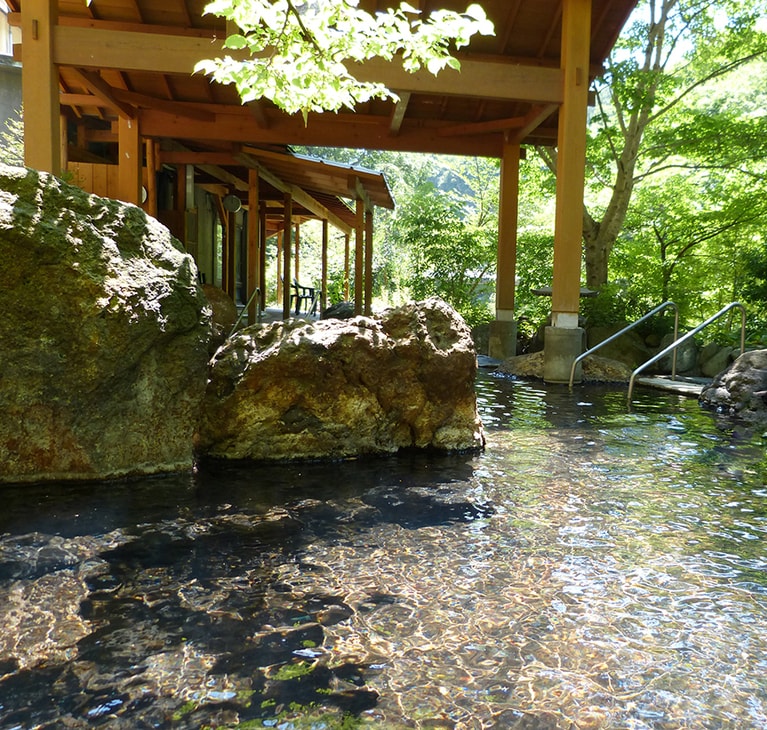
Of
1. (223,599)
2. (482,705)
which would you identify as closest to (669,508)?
(482,705)

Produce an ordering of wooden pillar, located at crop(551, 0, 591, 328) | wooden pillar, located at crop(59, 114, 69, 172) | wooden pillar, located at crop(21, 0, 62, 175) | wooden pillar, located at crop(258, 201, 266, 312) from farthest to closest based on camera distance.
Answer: wooden pillar, located at crop(258, 201, 266, 312), wooden pillar, located at crop(59, 114, 69, 172), wooden pillar, located at crop(551, 0, 591, 328), wooden pillar, located at crop(21, 0, 62, 175)

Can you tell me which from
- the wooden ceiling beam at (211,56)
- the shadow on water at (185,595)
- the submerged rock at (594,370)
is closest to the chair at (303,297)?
the submerged rock at (594,370)

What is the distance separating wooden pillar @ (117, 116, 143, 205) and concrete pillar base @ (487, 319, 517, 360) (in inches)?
269

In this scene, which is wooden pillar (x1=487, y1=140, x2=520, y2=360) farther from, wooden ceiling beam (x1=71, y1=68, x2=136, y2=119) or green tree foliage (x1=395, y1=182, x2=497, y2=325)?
wooden ceiling beam (x1=71, y1=68, x2=136, y2=119)

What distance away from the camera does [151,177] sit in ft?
38.4

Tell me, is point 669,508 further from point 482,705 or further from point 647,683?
point 482,705

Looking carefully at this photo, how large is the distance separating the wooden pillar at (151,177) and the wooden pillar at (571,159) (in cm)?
697

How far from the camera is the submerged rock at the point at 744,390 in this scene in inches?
283

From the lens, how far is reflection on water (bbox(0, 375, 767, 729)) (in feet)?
6.38

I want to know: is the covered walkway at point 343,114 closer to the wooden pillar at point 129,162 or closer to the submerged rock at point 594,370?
the wooden pillar at point 129,162

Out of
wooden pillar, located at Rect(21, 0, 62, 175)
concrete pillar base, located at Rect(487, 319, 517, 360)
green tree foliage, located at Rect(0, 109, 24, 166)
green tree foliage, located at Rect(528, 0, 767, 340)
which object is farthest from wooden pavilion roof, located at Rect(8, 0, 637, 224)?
concrete pillar base, located at Rect(487, 319, 517, 360)

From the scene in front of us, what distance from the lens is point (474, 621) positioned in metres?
2.45

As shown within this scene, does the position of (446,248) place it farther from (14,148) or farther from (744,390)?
(744,390)

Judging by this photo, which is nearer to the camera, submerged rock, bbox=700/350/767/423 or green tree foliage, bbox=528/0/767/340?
submerged rock, bbox=700/350/767/423
